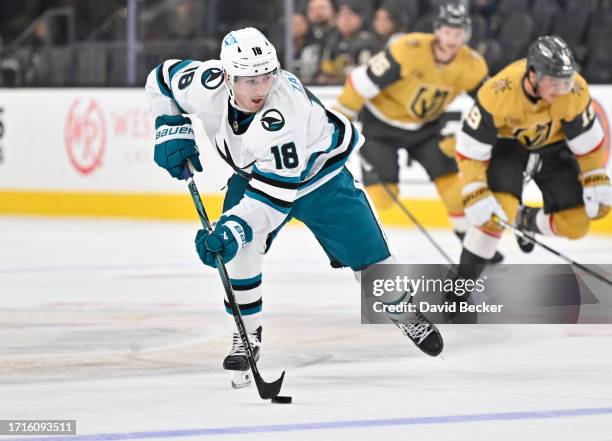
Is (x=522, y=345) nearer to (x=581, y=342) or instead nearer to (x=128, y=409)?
(x=581, y=342)

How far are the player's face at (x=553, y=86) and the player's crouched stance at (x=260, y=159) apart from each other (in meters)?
1.55

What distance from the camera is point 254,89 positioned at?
415cm

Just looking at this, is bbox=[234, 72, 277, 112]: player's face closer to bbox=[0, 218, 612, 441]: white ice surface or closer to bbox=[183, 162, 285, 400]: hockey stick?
bbox=[183, 162, 285, 400]: hockey stick

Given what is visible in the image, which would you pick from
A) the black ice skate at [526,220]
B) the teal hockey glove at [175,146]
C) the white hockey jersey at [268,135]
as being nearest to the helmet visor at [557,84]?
the black ice skate at [526,220]

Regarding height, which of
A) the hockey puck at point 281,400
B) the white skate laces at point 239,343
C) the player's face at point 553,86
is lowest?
the white skate laces at point 239,343

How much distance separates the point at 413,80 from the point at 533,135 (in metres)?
1.88

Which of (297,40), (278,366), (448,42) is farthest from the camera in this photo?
(297,40)

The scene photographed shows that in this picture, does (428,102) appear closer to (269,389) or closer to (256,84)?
(256,84)

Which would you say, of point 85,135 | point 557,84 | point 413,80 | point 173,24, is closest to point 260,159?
point 557,84

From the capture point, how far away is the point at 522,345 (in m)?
5.21

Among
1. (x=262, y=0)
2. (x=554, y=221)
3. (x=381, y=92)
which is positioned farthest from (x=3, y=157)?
(x=554, y=221)

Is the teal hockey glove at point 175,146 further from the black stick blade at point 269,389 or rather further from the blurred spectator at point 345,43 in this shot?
the blurred spectator at point 345,43

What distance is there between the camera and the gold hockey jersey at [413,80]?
8.05 meters

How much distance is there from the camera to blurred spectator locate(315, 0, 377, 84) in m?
10.5
